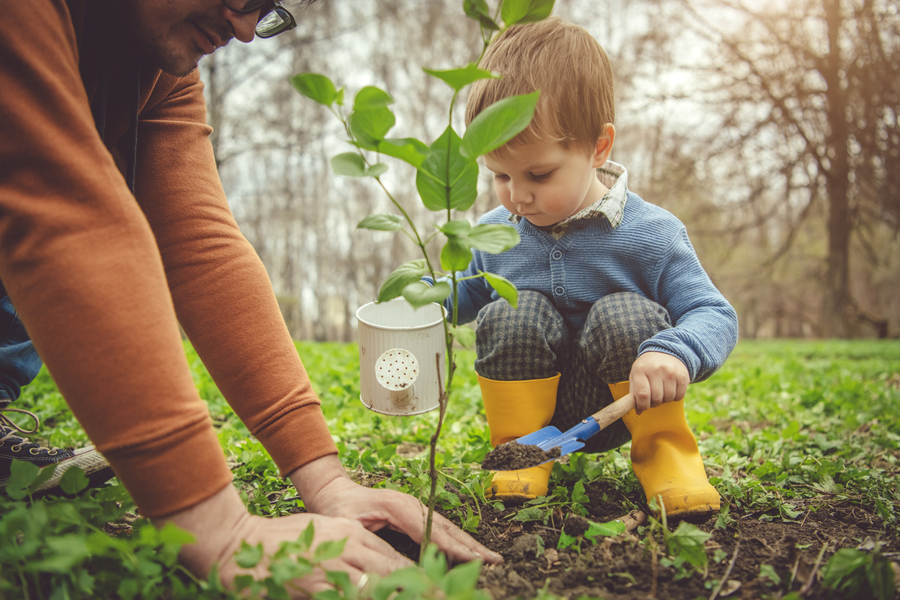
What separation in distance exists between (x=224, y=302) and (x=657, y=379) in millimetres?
1047

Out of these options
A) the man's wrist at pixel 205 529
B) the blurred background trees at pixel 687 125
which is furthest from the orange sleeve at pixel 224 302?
the blurred background trees at pixel 687 125

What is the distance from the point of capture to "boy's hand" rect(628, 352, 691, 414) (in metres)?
1.28

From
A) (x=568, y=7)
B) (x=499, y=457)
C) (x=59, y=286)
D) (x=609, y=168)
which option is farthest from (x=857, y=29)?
(x=59, y=286)

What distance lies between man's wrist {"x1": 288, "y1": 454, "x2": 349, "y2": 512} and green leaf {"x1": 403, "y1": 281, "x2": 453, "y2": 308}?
21.3 inches

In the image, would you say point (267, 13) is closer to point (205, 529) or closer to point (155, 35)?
point (155, 35)

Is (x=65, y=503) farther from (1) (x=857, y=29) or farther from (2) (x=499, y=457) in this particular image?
(1) (x=857, y=29)

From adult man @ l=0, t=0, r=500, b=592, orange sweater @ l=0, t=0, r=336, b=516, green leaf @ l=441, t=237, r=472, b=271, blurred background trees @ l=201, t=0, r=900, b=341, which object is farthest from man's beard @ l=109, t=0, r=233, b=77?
blurred background trees @ l=201, t=0, r=900, b=341

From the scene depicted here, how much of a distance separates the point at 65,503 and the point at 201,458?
1.03 feet

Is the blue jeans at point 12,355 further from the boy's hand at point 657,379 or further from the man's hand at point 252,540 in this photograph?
the boy's hand at point 657,379

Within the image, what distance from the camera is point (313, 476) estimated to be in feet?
3.88

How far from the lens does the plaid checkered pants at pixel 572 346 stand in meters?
1.44

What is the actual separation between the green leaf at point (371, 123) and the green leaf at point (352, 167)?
4 cm

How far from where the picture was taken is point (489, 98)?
61.4 inches

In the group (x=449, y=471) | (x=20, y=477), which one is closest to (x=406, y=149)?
(x=20, y=477)
